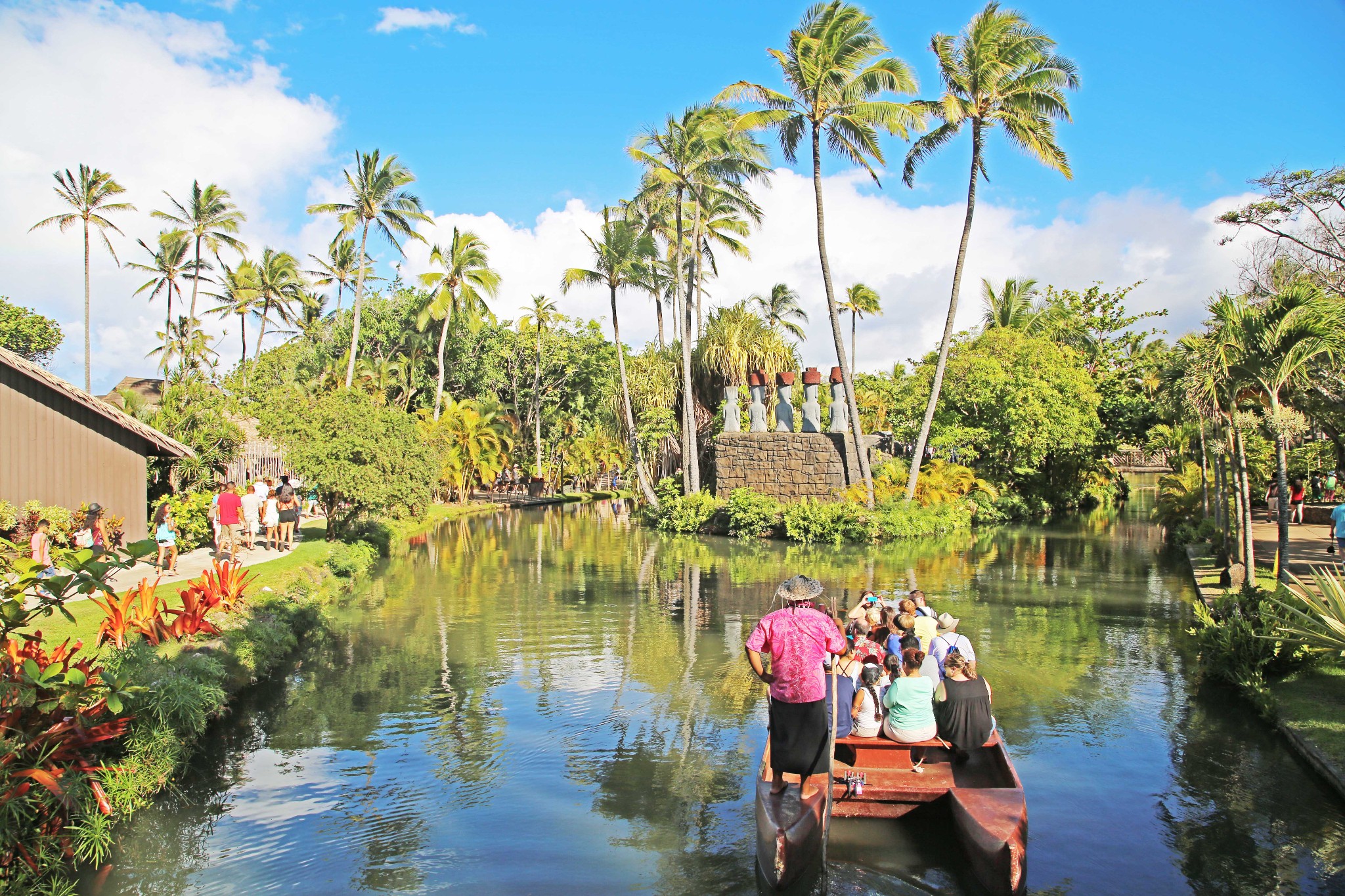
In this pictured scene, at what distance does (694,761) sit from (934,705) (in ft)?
8.12

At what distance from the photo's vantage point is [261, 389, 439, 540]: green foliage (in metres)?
21.7

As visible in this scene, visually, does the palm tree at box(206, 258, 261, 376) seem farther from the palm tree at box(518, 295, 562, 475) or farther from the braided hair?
the braided hair

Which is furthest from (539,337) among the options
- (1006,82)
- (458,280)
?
(1006,82)

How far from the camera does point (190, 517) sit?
805 inches

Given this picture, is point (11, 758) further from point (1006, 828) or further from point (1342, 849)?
point (1342, 849)

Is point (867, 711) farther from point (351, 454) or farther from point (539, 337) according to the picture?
point (539, 337)

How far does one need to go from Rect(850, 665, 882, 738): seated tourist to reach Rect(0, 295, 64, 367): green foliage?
52.4 m

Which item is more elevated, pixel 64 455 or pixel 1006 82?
pixel 1006 82

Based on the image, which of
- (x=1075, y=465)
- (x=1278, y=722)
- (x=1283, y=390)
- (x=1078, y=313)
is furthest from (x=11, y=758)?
(x=1078, y=313)

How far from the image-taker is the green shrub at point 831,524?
2748 cm

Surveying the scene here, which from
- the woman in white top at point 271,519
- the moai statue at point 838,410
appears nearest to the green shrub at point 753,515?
the moai statue at point 838,410

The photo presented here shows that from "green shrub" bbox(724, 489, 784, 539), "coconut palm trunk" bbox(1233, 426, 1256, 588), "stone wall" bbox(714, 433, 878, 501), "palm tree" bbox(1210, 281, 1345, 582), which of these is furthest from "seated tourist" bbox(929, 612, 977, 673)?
"stone wall" bbox(714, 433, 878, 501)

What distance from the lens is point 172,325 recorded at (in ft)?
151

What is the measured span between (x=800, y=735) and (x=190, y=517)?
18146 millimetres
